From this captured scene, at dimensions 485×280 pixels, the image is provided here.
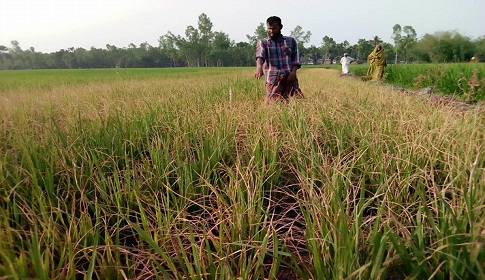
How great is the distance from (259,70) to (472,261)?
315 cm

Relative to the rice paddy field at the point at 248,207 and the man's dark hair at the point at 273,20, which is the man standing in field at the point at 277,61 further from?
the rice paddy field at the point at 248,207

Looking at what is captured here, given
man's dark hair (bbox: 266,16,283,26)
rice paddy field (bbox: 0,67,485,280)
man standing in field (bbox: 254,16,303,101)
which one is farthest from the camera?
man standing in field (bbox: 254,16,303,101)

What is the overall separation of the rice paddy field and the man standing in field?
33.8 inches

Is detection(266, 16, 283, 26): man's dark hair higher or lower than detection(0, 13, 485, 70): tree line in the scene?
lower

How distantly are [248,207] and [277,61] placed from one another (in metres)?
2.82

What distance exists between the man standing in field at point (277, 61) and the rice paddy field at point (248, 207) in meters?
0.86

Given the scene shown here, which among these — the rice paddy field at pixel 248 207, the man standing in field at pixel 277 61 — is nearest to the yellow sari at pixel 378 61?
the man standing in field at pixel 277 61

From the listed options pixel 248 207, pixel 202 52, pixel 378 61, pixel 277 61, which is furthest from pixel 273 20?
pixel 202 52

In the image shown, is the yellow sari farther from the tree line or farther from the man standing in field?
the tree line

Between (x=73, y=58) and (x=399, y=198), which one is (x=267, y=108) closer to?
(x=399, y=198)

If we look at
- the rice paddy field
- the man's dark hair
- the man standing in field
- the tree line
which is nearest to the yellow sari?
the man standing in field

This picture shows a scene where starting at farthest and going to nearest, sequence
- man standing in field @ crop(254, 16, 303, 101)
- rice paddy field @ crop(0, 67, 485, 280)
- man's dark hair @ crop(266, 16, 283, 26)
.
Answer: man standing in field @ crop(254, 16, 303, 101)
man's dark hair @ crop(266, 16, 283, 26)
rice paddy field @ crop(0, 67, 485, 280)

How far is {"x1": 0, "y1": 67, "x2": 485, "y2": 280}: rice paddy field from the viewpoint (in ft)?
2.76

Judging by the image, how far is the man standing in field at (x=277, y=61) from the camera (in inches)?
140
